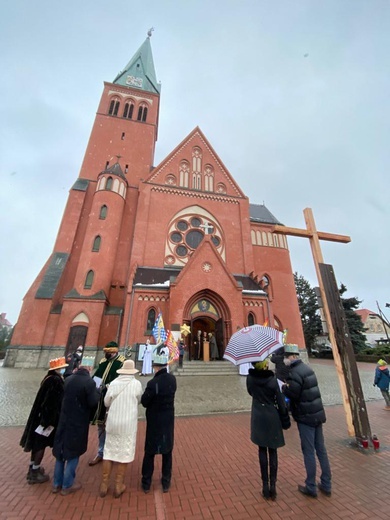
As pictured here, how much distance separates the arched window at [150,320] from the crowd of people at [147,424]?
12475 millimetres

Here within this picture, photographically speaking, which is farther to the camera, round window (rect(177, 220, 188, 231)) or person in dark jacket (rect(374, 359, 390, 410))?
round window (rect(177, 220, 188, 231))

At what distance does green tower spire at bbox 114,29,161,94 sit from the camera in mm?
35078

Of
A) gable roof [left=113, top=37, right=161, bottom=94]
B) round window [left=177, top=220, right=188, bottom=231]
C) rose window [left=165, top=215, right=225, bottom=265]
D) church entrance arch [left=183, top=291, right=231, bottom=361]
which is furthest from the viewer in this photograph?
gable roof [left=113, top=37, right=161, bottom=94]

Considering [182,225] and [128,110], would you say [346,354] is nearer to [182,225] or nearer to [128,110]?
[182,225]

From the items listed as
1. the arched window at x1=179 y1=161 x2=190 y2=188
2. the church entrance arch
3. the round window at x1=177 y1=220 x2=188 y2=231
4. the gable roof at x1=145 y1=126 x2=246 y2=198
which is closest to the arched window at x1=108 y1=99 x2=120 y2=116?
the gable roof at x1=145 y1=126 x2=246 y2=198

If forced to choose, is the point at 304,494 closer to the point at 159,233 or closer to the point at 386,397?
the point at 386,397

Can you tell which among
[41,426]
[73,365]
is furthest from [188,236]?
[41,426]

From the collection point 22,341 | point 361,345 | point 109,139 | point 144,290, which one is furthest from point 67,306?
point 361,345

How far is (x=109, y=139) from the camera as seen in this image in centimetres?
2770

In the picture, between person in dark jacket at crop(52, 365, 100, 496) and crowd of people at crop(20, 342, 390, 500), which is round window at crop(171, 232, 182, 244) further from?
person in dark jacket at crop(52, 365, 100, 496)

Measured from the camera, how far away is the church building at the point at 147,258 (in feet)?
53.8

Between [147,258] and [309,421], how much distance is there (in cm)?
1732

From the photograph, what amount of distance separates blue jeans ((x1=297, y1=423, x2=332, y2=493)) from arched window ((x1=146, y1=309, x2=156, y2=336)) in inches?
530

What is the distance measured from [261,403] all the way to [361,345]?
3171cm
